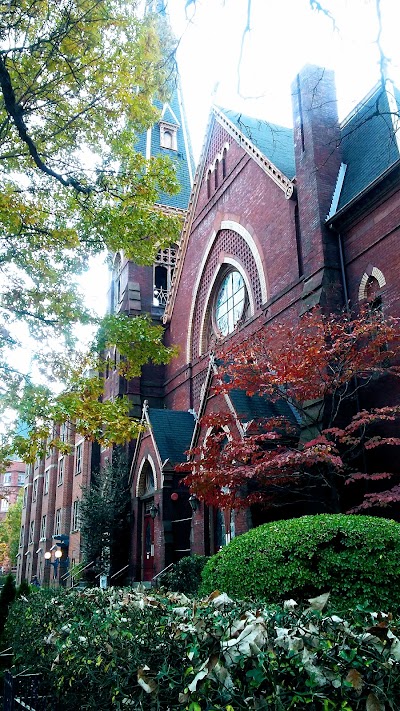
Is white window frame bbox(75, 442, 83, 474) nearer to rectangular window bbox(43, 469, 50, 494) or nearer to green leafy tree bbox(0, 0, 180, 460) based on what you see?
rectangular window bbox(43, 469, 50, 494)

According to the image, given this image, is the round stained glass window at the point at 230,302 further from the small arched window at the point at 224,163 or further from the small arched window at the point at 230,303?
the small arched window at the point at 224,163

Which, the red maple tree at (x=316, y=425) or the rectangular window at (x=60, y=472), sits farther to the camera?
the rectangular window at (x=60, y=472)

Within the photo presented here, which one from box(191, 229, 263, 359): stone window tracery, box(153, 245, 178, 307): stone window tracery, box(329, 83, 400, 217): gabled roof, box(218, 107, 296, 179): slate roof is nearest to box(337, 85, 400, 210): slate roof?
box(329, 83, 400, 217): gabled roof

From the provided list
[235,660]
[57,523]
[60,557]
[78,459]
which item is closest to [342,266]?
[235,660]

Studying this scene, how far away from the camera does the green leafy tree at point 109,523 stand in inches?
939

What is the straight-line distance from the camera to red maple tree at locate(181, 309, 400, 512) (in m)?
12.5

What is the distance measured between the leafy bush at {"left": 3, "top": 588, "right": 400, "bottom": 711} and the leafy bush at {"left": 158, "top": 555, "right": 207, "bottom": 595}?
11.4 metres

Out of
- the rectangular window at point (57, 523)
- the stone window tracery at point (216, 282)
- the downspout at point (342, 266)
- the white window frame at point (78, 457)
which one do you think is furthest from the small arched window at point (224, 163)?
the rectangular window at point (57, 523)

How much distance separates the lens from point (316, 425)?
1409 centimetres

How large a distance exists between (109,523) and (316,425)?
1262 centimetres

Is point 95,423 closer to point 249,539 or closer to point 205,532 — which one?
point 249,539

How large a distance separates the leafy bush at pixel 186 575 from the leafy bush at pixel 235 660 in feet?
37.6

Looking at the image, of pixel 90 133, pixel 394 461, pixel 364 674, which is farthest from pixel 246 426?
pixel 364 674

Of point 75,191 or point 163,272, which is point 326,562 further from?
point 163,272
